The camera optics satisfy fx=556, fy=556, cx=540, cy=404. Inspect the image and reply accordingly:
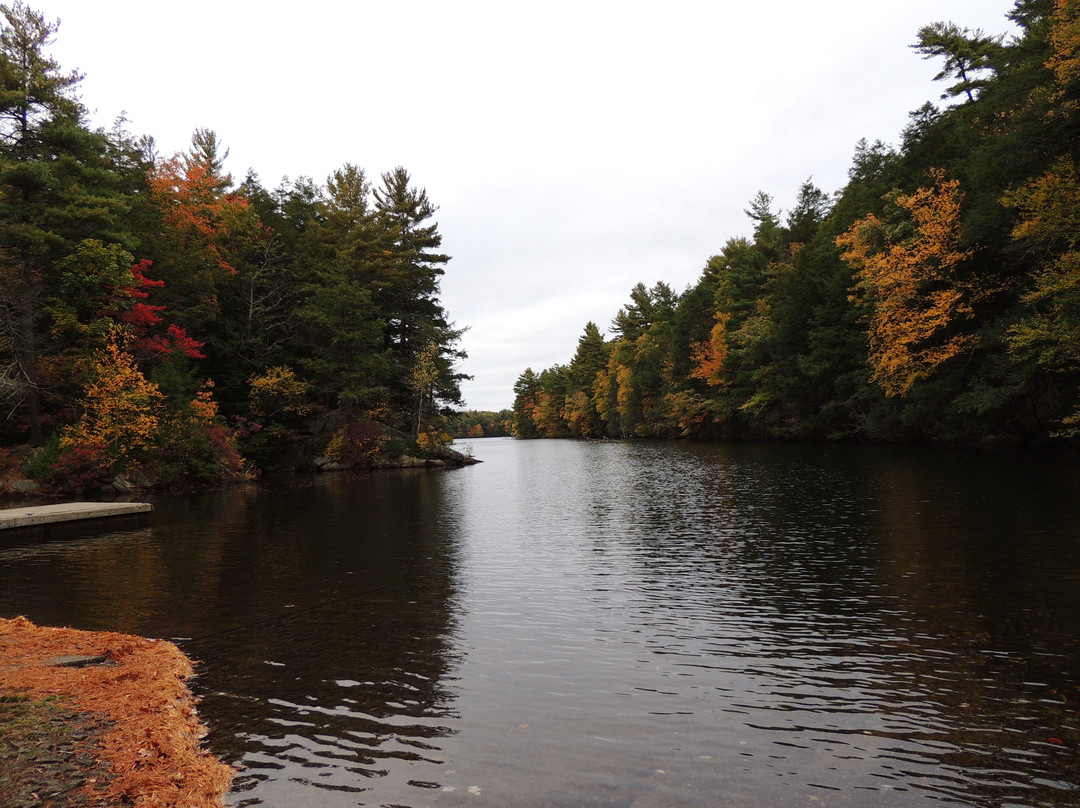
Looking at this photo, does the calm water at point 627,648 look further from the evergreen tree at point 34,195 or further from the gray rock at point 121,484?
the evergreen tree at point 34,195

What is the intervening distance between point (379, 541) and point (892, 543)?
1370cm

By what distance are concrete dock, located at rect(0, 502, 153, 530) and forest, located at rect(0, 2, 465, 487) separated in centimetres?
634

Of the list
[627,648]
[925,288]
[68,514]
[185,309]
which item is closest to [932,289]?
[925,288]

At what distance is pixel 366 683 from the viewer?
23.4 ft

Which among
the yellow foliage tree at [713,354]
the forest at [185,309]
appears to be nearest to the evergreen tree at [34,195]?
the forest at [185,309]

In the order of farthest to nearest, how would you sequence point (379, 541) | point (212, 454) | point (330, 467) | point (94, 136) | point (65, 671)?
point (330, 467) → point (212, 454) → point (94, 136) → point (379, 541) → point (65, 671)

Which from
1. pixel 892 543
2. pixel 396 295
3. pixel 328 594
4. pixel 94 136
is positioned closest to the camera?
pixel 328 594

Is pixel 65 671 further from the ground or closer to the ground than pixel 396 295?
closer to the ground

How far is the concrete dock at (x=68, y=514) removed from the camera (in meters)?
17.3

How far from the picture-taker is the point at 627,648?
8258mm

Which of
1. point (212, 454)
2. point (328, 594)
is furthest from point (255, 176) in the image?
point (328, 594)

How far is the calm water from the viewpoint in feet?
16.5

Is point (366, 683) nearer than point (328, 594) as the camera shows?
Yes

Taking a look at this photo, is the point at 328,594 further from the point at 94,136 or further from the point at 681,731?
the point at 94,136
